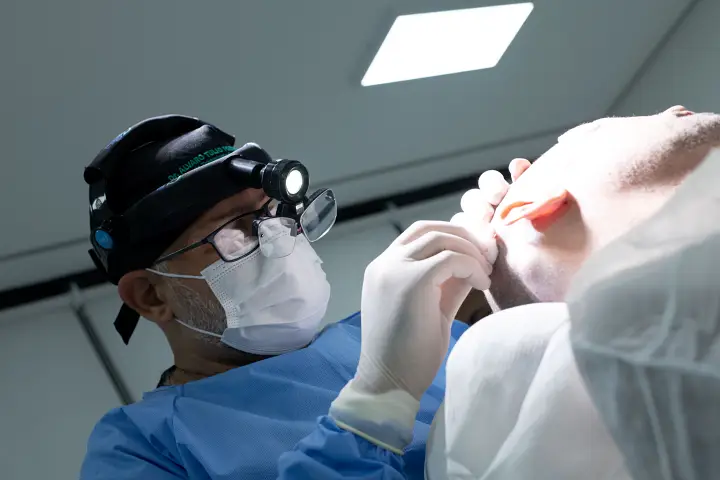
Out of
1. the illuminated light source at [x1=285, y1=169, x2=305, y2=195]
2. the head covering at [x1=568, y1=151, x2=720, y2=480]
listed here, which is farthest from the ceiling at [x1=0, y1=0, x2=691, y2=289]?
the head covering at [x1=568, y1=151, x2=720, y2=480]

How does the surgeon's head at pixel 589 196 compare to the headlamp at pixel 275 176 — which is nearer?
the surgeon's head at pixel 589 196

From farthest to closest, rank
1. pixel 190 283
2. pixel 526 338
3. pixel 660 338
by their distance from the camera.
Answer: pixel 190 283
pixel 526 338
pixel 660 338

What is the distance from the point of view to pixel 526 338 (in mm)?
726

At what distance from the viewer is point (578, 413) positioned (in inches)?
25.9

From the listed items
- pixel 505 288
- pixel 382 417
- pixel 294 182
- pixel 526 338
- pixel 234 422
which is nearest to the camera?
pixel 526 338

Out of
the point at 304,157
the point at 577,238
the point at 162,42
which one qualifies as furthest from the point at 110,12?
the point at 577,238

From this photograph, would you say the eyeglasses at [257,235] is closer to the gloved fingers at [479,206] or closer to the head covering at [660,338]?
the gloved fingers at [479,206]

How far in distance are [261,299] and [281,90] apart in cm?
76

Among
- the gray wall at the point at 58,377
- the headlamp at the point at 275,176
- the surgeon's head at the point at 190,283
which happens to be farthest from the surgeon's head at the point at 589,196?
the gray wall at the point at 58,377

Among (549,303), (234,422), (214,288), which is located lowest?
(234,422)

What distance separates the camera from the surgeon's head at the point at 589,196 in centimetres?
88

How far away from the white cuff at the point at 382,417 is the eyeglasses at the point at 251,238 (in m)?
0.57

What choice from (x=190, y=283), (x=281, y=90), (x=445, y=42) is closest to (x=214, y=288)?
(x=190, y=283)

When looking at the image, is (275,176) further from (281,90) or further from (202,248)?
(281,90)
